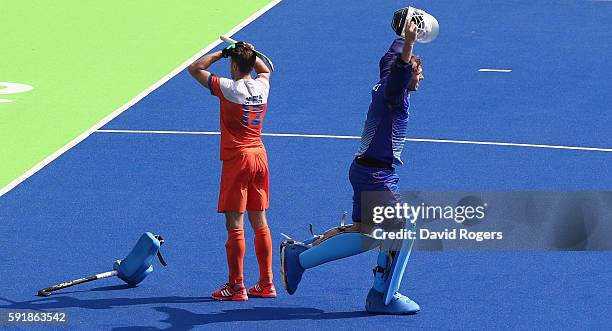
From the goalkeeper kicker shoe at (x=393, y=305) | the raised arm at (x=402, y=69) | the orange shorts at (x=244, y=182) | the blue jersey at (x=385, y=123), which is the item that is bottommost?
the goalkeeper kicker shoe at (x=393, y=305)

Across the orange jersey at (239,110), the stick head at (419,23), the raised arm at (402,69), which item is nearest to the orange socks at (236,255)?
the orange jersey at (239,110)

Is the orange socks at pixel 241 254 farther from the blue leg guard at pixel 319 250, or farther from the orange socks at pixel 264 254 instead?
the blue leg guard at pixel 319 250

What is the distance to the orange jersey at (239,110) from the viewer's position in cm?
1086

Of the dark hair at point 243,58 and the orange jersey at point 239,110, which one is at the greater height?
the dark hair at point 243,58

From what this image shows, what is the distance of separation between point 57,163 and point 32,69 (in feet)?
16.5

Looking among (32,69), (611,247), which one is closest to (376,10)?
(32,69)

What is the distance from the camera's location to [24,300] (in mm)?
10844

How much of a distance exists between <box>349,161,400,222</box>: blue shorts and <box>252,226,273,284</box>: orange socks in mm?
843

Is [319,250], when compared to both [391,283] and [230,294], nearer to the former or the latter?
[391,283]

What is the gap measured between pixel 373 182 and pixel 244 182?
1.10m

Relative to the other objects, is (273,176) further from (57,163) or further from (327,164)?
(57,163)

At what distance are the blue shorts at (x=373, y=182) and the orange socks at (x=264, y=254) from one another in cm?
84

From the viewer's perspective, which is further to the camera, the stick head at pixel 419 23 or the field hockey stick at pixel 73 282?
the field hockey stick at pixel 73 282

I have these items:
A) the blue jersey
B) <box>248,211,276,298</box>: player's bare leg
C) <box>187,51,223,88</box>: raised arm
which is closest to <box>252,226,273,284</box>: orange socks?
<box>248,211,276,298</box>: player's bare leg
